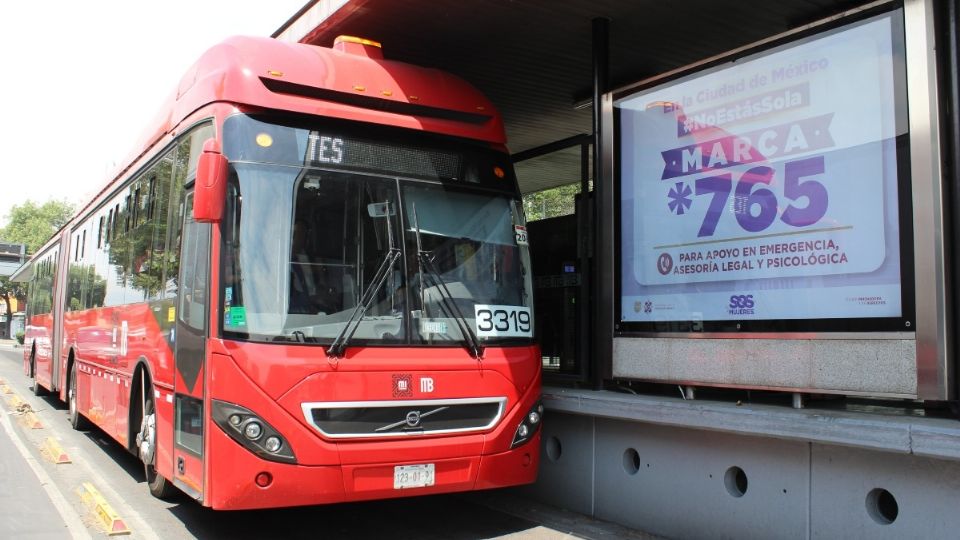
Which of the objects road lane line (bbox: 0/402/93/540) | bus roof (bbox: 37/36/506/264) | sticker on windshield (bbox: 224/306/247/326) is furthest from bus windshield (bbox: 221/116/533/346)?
road lane line (bbox: 0/402/93/540)

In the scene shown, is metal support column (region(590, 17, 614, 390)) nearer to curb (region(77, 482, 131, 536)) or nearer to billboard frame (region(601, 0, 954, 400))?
billboard frame (region(601, 0, 954, 400))

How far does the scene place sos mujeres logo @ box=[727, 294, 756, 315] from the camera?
5453mm

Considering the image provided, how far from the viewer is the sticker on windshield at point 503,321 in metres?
5.75

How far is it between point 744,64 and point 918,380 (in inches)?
103

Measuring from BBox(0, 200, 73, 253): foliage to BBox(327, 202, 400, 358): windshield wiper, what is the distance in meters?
71.1

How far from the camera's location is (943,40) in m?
4.53

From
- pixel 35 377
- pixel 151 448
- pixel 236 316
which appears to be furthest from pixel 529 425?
pixel 35 377

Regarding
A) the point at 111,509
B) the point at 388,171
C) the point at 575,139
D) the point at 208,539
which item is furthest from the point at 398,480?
the point at 575,139

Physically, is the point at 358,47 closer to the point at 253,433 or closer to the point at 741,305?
the point at 253,433

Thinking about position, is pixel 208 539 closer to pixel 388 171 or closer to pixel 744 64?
pixel 388 171

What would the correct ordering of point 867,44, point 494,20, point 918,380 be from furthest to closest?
point 494,20 → point 867,44 → point 918,380

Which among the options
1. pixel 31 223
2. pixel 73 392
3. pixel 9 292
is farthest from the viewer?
pixel 31 223

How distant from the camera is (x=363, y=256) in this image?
5383 mm

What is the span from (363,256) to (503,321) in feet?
4.06
